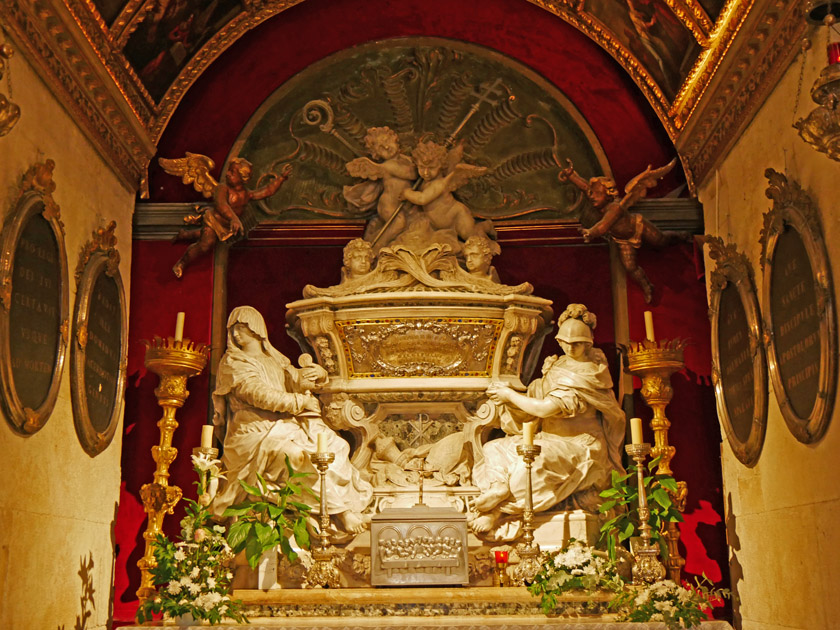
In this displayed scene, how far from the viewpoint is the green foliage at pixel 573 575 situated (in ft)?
23.0

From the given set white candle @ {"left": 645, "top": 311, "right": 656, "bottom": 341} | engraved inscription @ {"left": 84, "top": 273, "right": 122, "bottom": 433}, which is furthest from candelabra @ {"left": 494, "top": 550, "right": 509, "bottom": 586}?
engraved inscription @ {"left": 84, "top": 273, "right": 122, "bottom": 433}

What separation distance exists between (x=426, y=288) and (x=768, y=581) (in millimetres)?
3409

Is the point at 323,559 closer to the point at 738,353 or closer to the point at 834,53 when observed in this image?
the point at 738,353

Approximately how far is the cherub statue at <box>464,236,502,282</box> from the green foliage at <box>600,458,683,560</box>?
207 cm

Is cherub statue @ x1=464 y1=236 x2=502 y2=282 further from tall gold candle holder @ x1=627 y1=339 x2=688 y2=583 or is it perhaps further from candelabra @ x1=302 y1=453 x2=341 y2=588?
candelabra @ x1=302 y1=453 x2=341 y2=588

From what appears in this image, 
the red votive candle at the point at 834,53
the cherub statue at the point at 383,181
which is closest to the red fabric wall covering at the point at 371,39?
the cherub statue at the point at 383,181

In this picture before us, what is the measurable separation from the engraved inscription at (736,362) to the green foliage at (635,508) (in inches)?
27.1

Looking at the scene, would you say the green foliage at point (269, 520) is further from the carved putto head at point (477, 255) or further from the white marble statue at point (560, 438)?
the carved putto head at point (477, 255)

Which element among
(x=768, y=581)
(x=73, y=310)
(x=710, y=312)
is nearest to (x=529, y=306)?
(x=710, y=312)

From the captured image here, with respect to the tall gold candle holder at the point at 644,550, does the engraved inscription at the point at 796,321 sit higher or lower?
higher

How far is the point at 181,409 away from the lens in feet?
29.0

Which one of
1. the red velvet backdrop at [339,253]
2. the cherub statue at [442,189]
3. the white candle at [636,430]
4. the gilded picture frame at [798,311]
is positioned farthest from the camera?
the cherub statue at [442,189]

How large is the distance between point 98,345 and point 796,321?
5.06 m

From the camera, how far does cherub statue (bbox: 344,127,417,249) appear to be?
364 inches
